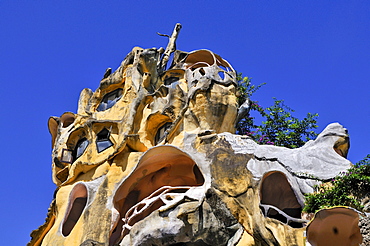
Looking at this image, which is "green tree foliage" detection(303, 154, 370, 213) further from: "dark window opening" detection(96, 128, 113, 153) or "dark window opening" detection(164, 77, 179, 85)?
"dark window opening" detection(164, 77, 179, 85)

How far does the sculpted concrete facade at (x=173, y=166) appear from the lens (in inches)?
595

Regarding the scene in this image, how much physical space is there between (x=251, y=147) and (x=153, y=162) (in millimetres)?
2867

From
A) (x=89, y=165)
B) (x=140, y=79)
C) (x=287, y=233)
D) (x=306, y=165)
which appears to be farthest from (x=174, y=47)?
(x=287, y=233)

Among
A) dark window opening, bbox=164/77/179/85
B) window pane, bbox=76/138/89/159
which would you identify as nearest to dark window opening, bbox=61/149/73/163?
window pane, bbox=76/138/89/159

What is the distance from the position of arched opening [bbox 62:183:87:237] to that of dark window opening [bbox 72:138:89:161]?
206cm

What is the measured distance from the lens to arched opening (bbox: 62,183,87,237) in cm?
1798

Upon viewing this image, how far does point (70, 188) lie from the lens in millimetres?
18641

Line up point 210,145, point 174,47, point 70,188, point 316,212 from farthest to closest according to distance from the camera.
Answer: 1. point 174,47
2. point 70,188
3. point 210,145
4. point 316,212

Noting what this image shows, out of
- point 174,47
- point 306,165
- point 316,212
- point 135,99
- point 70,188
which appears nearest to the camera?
point 316,212

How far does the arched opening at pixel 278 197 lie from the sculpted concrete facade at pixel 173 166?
0.09ft

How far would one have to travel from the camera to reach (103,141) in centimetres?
1962

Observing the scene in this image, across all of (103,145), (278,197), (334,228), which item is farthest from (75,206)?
(334,228)

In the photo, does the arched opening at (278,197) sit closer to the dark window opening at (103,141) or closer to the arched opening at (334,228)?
the arched opening at (334,228)

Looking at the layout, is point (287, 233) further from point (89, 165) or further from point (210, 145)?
point (89, 165)
